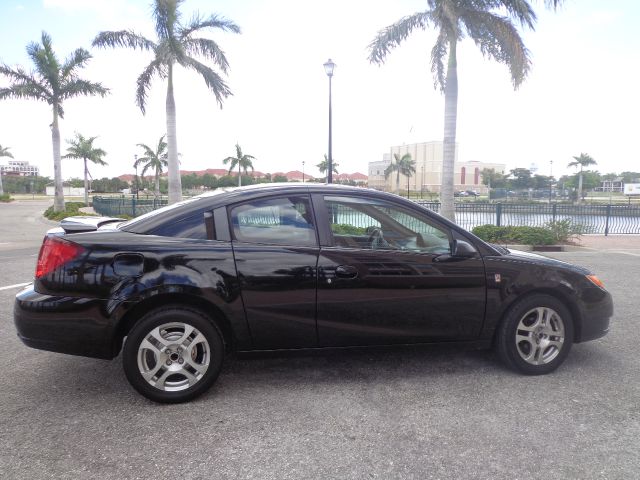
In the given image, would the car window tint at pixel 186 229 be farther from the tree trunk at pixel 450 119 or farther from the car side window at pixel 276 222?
the tree trunk at pixel 450 119

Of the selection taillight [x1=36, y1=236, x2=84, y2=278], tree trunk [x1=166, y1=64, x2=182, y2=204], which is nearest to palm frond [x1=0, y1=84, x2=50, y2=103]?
tree trunk [x1=166, y1=64, x2=182, y2=204]

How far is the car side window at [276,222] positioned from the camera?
3320mm

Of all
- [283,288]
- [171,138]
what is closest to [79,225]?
[283,288]

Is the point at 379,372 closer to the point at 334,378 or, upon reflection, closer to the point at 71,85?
the point at 334,378

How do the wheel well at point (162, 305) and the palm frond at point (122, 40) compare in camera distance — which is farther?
the palm frond at point (122, 40)

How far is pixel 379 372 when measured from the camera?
3727 mm

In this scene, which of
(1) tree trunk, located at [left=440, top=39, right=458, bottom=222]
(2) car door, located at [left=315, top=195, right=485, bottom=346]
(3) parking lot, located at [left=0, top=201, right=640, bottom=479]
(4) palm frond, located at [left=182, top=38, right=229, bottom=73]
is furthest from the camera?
(4) palm frond, located at [left=182, top=38, right=229, bottom=73]

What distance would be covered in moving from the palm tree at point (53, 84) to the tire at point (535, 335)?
2556cm

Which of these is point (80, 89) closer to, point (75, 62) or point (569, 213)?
point (75, 62)

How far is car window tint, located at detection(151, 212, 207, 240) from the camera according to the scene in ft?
10.6

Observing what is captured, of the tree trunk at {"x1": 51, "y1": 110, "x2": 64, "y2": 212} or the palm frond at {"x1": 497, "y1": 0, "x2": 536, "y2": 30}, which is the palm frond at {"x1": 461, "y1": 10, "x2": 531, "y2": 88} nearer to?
the palm frond at {"x1": 497, "y1": 0, "x2": 536, "y2": 30}

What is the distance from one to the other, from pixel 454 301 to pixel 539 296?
71 cm

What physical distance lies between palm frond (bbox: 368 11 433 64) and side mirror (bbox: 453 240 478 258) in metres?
13.3

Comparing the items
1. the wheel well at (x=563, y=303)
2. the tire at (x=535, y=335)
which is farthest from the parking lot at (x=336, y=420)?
the wheel well at (x=563, y=303)
